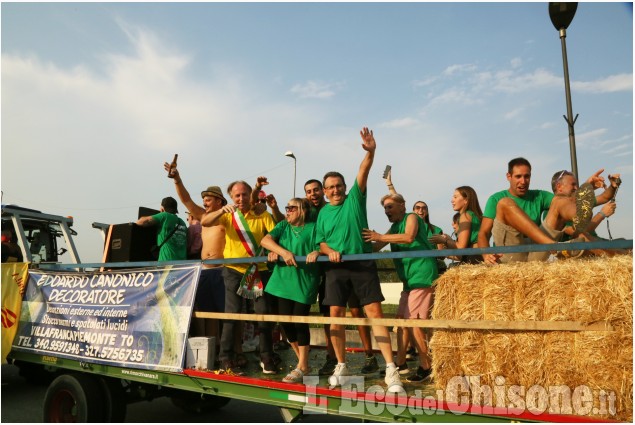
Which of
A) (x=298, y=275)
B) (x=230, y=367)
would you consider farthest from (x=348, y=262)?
(x=230, y=367)

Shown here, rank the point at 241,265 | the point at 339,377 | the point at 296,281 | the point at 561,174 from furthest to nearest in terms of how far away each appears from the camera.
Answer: the point at 241,265, the point at 296,281, the point at 561,174, the point at 339,377

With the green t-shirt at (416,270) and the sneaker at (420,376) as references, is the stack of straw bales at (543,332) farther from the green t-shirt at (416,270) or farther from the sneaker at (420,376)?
the green t-shirt at (416,270)

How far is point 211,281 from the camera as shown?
17.0 feet

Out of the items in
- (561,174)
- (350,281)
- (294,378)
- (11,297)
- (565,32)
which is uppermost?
(565,32)

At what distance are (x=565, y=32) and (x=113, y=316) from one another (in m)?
8.51

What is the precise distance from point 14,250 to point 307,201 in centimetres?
515

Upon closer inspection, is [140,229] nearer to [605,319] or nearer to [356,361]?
[356,361]

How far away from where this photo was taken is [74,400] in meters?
5.09

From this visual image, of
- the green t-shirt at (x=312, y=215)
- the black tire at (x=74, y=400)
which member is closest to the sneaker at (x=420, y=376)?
the green t-shirt at (x=312, y=215)

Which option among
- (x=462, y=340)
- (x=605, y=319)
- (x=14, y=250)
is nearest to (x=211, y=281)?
(x=462, y=340)

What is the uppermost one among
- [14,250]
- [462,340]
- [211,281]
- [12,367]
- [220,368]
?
[14,250]

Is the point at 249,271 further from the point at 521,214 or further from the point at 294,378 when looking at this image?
the point at 521,214

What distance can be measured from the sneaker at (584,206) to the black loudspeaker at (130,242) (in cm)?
460

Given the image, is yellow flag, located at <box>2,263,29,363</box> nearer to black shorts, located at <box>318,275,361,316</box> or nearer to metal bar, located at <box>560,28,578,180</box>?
black shorts, located at <box>318,275,361,316</box>
